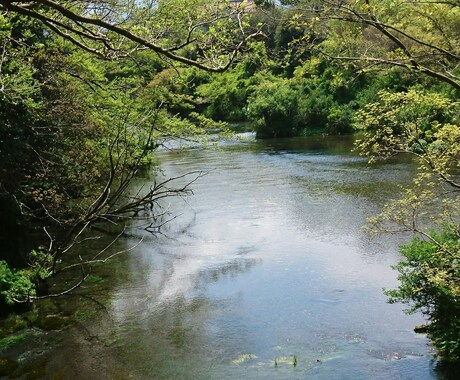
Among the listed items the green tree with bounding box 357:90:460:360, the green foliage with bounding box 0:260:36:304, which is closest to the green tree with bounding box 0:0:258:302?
the green foliage with bounding box 0:260:36:304

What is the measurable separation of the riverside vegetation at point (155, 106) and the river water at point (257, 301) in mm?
680

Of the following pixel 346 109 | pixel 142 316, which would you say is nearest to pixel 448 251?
pixel 142 316

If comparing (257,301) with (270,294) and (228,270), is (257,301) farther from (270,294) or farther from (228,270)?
(228,270)

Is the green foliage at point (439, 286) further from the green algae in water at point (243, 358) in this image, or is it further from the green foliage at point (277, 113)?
the green foliage at point (277, 113)

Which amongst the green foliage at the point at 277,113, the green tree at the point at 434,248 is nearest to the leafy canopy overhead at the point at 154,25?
the green tree at the point at 434,248

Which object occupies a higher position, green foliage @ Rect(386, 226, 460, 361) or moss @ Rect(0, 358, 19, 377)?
green foliage @ Rect(386, 226, 460, 361)

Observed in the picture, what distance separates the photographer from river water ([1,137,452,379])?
6.43 meters

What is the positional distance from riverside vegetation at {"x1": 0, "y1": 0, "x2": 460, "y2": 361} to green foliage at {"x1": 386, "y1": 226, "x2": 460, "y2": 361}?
2 cm

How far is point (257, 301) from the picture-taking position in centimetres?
841

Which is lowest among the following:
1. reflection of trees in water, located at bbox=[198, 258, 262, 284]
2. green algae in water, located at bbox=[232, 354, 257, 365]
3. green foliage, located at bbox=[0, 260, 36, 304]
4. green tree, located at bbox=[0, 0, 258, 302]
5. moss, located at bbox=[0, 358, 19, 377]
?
green algae in water, located at bbox=[232, 354, 257, 365]

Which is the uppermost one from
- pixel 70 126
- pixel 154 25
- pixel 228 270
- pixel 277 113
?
pixel 154 25

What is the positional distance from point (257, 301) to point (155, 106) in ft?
22.5

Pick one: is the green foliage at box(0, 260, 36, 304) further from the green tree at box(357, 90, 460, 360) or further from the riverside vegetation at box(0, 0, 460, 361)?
the green tree at box(357, 90, 460, 360)

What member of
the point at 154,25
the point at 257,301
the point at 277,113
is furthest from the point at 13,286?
the point at 277,113
